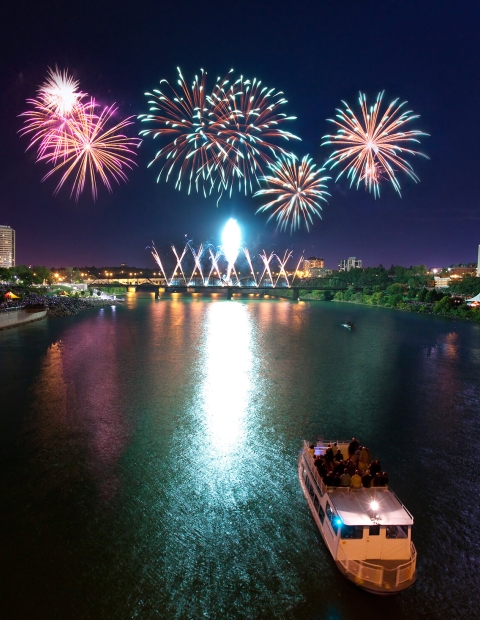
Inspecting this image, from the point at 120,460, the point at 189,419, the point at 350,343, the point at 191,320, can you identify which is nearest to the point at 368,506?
the point at 120,460

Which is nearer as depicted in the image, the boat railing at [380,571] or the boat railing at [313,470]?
the boat railing at [380,571]

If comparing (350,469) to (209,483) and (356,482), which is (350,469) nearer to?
(356,482)

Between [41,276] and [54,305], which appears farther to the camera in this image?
[41,276]

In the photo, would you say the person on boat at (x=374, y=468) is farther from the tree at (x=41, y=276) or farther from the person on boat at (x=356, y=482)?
the tree at (x=41, y=276)

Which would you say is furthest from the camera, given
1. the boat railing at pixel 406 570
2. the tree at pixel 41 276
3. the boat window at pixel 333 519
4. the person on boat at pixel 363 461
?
the tree at pixel 41 276

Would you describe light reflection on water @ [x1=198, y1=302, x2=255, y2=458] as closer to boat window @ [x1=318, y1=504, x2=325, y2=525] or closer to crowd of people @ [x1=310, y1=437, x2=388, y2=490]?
crowd of people @ [x1=310, y1=437, x2=388, y2=490]

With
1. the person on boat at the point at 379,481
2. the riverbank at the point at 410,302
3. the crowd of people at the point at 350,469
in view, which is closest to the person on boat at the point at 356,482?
the crowd of people at the point at 350,469

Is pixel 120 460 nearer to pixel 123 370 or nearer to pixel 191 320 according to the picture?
pixel 123 370

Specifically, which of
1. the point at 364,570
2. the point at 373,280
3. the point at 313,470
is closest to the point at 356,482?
the point at 313,470

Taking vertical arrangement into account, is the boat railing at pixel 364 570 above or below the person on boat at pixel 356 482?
below
